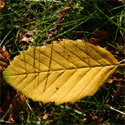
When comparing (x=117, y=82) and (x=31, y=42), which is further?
(x=31, y=42)

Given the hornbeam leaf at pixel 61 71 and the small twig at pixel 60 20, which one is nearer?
the hornbeam leaf at pixel 61 71

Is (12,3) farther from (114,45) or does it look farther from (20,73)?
(114,45)

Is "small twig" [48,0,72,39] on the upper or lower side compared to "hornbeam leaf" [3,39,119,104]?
upper

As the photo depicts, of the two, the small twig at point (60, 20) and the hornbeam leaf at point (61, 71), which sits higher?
the small twig at point (60, 20)

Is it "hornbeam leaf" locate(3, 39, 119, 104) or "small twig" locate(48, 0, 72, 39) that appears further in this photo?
"small twig" locate(48, 0, 72, 39)

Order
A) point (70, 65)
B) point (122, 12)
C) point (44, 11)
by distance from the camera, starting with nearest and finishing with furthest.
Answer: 1. point (70, 65)
2. point (122, 12)
3. point (44, 11)

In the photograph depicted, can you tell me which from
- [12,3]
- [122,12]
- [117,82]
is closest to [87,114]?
[117,82]

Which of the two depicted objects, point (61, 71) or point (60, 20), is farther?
point (60, 20)

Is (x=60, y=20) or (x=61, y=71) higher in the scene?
(x=60, y=20)
